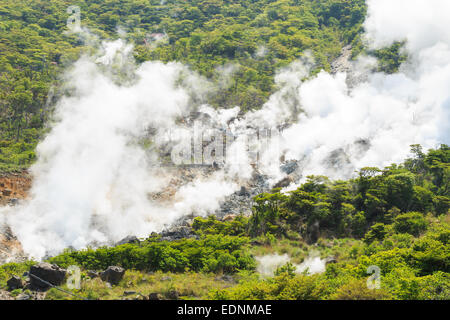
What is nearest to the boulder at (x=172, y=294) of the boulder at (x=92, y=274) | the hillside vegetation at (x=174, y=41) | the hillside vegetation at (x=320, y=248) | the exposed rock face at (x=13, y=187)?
the hillside vegetation at (x=320, y=248)

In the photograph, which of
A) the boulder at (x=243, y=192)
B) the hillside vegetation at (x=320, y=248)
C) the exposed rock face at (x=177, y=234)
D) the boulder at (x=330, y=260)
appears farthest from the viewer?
the boulder at (x=243, y=192)

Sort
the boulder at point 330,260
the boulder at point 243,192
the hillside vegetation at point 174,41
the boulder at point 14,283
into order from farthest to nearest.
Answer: the hillside vegetation at point 174,41 → the boulder at point 243,192 → the boulder at point 330,260 → the boulder at point 14,283

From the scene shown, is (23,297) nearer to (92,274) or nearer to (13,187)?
(92,274)

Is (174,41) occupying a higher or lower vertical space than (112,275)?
higher

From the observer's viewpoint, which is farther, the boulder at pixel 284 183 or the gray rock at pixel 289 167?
the gray rock at pixel 289 167

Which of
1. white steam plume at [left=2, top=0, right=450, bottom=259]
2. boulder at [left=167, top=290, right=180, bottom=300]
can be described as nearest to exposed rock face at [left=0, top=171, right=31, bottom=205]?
white steam plume at [left=2, top=0, right=450, bottom=259]

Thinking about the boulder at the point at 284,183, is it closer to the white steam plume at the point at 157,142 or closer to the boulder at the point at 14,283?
the white steam plume at the point at 157,142

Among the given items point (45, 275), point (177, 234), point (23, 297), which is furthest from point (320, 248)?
point (23, 297)

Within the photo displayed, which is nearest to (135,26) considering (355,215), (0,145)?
(0,145)

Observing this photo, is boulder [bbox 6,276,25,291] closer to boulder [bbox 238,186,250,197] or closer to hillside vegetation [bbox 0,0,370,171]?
hillside vegetation [bbox 0,0,370,171]
